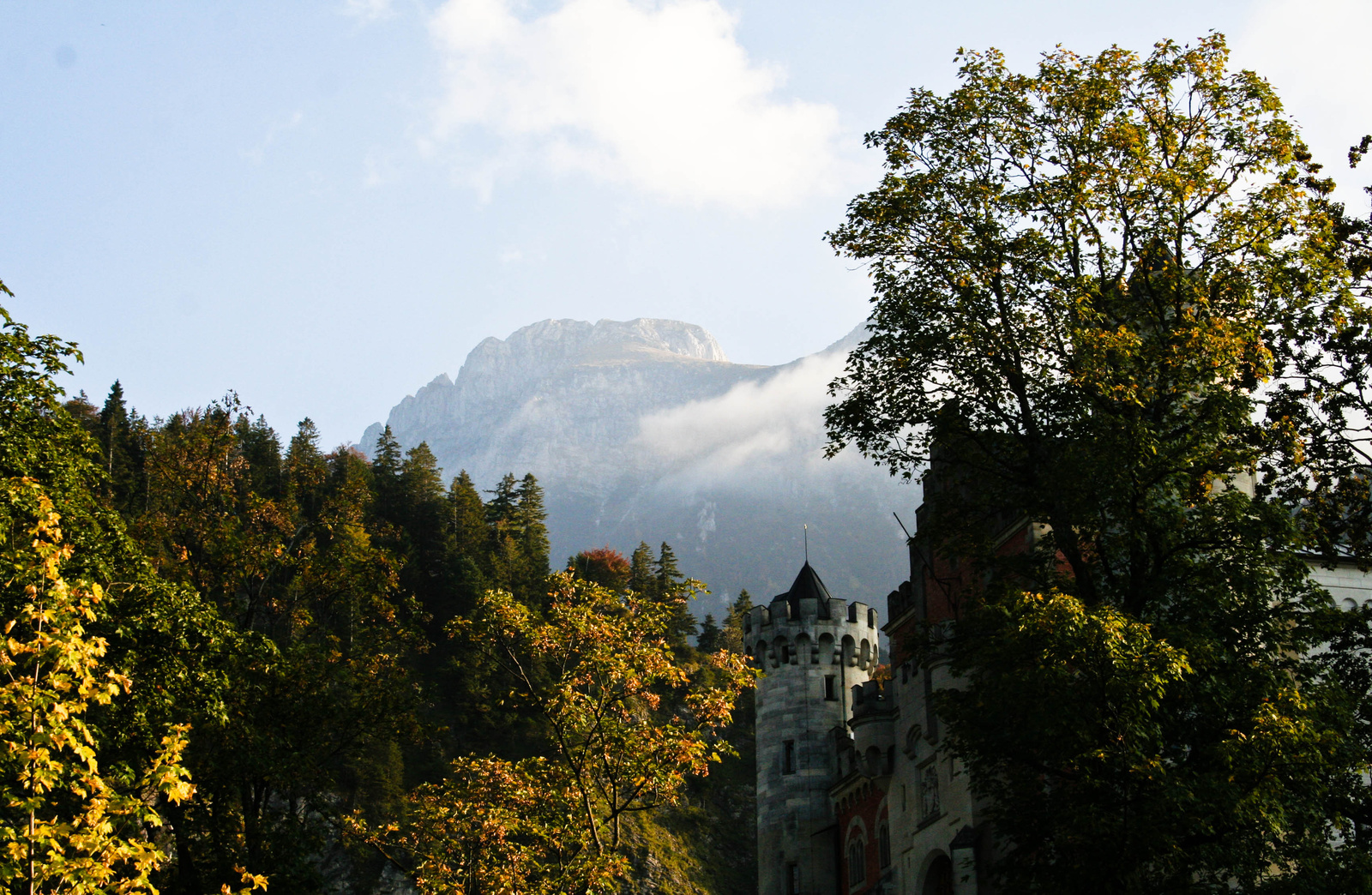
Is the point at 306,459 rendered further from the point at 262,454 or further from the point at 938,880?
the point at 938,880

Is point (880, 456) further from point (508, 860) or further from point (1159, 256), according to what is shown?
point (508, 860)

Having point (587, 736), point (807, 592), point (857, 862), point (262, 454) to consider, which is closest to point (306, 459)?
point (262, 454)

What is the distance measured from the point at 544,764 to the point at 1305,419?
14.9 metres

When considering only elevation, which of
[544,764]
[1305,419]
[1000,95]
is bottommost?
[544,764]

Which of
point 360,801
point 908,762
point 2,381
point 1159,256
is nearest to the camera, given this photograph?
point 1159,256

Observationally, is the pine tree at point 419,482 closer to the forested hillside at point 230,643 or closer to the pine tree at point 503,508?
the pine tree at point 503,508

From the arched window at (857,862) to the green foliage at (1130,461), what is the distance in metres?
18.3

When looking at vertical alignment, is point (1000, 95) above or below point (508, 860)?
above

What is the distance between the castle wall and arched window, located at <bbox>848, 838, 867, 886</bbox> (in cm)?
195

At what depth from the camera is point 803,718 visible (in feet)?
150

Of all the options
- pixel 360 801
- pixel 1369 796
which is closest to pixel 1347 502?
pixel 1369 796

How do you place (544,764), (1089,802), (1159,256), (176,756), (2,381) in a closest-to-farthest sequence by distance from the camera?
(176,756), (1089,802), (1159,256), (2,381), (544,764)

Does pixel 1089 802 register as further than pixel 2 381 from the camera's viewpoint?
No

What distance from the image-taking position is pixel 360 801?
55.7 m
